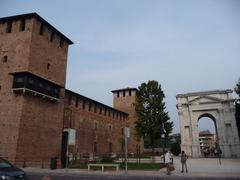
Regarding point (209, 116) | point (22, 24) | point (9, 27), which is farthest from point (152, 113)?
point (9, 27)

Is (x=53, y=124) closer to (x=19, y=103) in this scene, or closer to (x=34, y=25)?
(x=19, y=103)

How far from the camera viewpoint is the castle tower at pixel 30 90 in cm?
2294

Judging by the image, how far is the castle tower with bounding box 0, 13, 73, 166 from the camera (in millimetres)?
22938

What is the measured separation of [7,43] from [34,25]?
3917mm

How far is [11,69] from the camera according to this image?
25266mm

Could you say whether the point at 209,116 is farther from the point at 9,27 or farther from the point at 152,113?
the point at 9,27

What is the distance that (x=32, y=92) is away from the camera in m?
24.2

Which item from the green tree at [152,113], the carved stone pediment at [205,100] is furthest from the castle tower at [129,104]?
the green tree at [152,113]

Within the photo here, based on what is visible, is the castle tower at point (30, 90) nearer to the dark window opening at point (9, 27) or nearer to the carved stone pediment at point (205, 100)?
the dark window opening at point (9, 27)

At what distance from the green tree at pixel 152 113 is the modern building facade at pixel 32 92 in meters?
11.3

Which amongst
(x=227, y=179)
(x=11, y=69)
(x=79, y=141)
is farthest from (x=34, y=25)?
(x=227, y=179)

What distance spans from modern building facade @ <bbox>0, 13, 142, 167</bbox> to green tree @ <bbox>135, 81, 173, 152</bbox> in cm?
1128

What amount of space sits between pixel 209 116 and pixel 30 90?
1511 inches

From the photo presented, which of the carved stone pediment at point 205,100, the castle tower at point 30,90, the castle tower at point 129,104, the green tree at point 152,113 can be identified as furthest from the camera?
the castle tower at point 129,104
